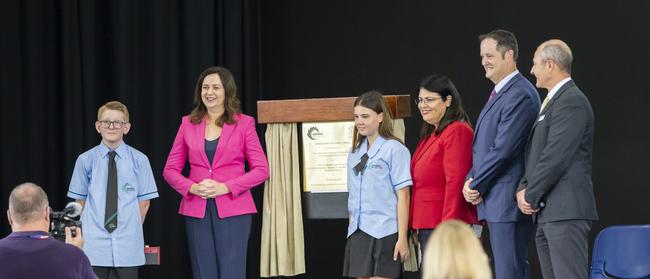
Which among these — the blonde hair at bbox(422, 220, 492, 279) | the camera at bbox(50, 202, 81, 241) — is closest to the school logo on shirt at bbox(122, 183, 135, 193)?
the camera at bbox(50, 202, 81, 241)

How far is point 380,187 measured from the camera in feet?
16.7

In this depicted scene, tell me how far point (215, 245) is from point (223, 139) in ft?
1.95

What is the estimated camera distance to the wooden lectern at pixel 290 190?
5.37 meters

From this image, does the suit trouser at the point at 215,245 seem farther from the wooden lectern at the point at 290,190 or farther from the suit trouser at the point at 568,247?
the suit trouser at the point at 568,247

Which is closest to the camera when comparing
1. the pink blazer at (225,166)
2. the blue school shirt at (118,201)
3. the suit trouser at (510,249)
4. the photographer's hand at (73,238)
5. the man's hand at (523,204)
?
the photographer's hand at (73,238)

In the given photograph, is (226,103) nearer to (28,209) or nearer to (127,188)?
(127,188)

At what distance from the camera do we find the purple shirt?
3.41m

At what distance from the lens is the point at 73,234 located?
400cm

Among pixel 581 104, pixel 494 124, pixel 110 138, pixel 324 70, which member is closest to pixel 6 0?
pixel 110 138

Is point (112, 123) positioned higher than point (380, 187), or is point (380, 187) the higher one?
point (112, 123)

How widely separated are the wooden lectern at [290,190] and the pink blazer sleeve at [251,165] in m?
0.07

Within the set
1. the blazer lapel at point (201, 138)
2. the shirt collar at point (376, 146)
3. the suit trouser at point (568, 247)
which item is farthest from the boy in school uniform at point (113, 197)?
the suit trouser at point (568, 247)

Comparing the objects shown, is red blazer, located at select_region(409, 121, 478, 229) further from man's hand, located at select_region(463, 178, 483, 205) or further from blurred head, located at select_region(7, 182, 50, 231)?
blurred head, located at select_region(7, 182, 50, 231)

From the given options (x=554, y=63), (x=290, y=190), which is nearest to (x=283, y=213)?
(x=290, y=190)
